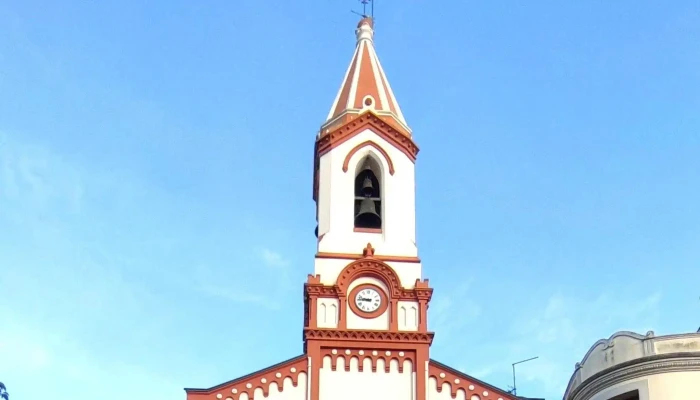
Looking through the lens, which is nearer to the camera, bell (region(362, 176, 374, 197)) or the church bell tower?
the church bell tower

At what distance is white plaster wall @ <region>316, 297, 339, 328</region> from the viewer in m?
31.2

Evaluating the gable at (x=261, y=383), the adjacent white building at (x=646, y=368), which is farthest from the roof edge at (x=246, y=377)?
the adjacent white building at (x=646, y=368)

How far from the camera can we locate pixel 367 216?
33.5m

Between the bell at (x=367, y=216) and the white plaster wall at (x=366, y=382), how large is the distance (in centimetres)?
440

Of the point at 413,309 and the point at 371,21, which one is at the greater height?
the point at 371,21

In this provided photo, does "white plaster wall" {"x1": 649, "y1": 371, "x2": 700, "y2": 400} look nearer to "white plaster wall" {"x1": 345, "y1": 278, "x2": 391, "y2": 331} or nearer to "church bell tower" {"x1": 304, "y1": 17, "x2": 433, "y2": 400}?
"church bell tower" {"x1": 304, "y1": 17, "x2": 433, "y2": 400}

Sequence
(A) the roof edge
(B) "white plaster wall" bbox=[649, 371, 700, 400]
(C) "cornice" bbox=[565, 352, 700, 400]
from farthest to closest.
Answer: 1. (A) the roof edge
2. (C) "cornice" bbox=[565, 352, 700, 400]
3. (B) "white plaster wall" bbox=[649, 371, 700, 400]

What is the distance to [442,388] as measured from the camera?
99.7 ft

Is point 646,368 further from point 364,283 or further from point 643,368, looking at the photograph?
point 364,283

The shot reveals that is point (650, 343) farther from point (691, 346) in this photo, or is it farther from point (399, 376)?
point (399, 376)

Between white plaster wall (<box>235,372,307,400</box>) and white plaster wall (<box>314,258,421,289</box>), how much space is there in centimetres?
309

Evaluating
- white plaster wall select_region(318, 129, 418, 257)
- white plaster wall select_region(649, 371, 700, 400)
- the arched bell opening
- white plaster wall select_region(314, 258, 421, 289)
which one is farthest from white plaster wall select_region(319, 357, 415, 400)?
white plaster wall select_region(649, 371, 700, 400)

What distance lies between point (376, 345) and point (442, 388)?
6.77 ft

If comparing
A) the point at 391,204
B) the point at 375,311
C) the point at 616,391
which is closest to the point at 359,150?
the point at 391,204
